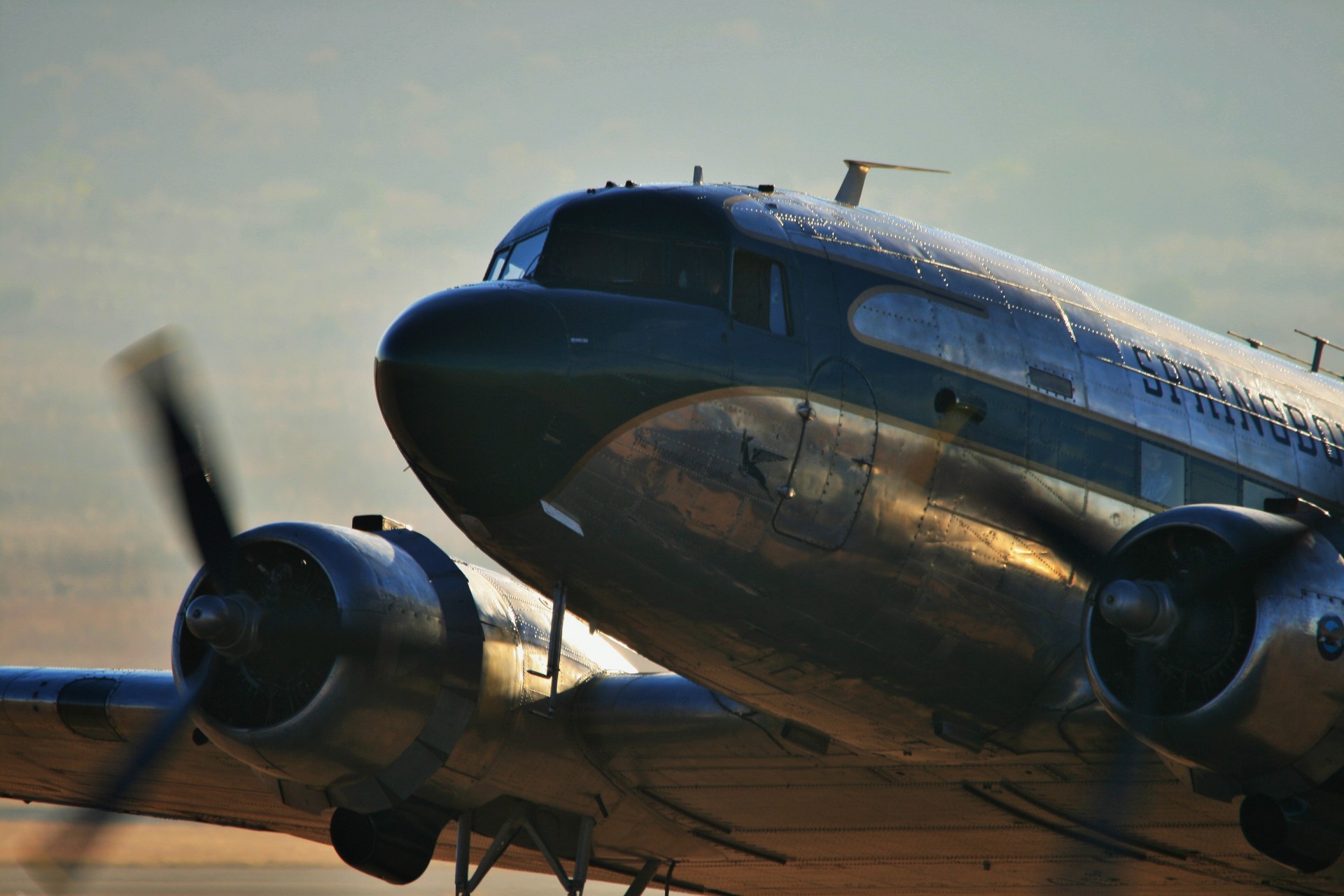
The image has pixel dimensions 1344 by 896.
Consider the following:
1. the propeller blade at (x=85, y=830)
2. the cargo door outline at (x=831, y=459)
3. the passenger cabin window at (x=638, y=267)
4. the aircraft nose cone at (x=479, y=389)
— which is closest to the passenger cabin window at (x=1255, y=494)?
the cargo door outline at (x=831, y=459)

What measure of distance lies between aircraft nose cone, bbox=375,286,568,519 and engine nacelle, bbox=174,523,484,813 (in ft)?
9.91

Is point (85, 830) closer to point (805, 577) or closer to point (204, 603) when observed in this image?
point (204, 603)

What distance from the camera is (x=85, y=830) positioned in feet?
41.8

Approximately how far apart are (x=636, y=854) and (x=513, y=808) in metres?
1.88

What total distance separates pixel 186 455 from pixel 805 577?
17.7 feet

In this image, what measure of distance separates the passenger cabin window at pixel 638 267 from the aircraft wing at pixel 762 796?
392 cm

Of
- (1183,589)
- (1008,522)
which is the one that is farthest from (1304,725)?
(1008,522)

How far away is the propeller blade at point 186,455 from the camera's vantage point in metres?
12.0

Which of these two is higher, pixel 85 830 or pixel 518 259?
pixel 518 259

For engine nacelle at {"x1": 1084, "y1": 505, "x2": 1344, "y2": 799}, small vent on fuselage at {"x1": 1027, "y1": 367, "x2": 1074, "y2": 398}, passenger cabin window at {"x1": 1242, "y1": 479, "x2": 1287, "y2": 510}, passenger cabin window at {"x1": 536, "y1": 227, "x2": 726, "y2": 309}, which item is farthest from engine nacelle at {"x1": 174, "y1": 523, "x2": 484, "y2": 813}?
passenger cabin window at {"x1": 1242, "y1": 479, "x2": 1287, "y2": 510}

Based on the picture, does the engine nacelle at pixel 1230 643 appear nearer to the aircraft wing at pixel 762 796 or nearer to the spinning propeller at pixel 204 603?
the aircraft wing at pixel 762 796

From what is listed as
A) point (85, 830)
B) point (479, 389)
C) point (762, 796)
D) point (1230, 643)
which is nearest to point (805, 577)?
point (479, 389)

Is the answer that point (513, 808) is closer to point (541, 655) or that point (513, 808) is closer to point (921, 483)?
point (541, 655)

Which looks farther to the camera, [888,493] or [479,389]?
[888,493]
